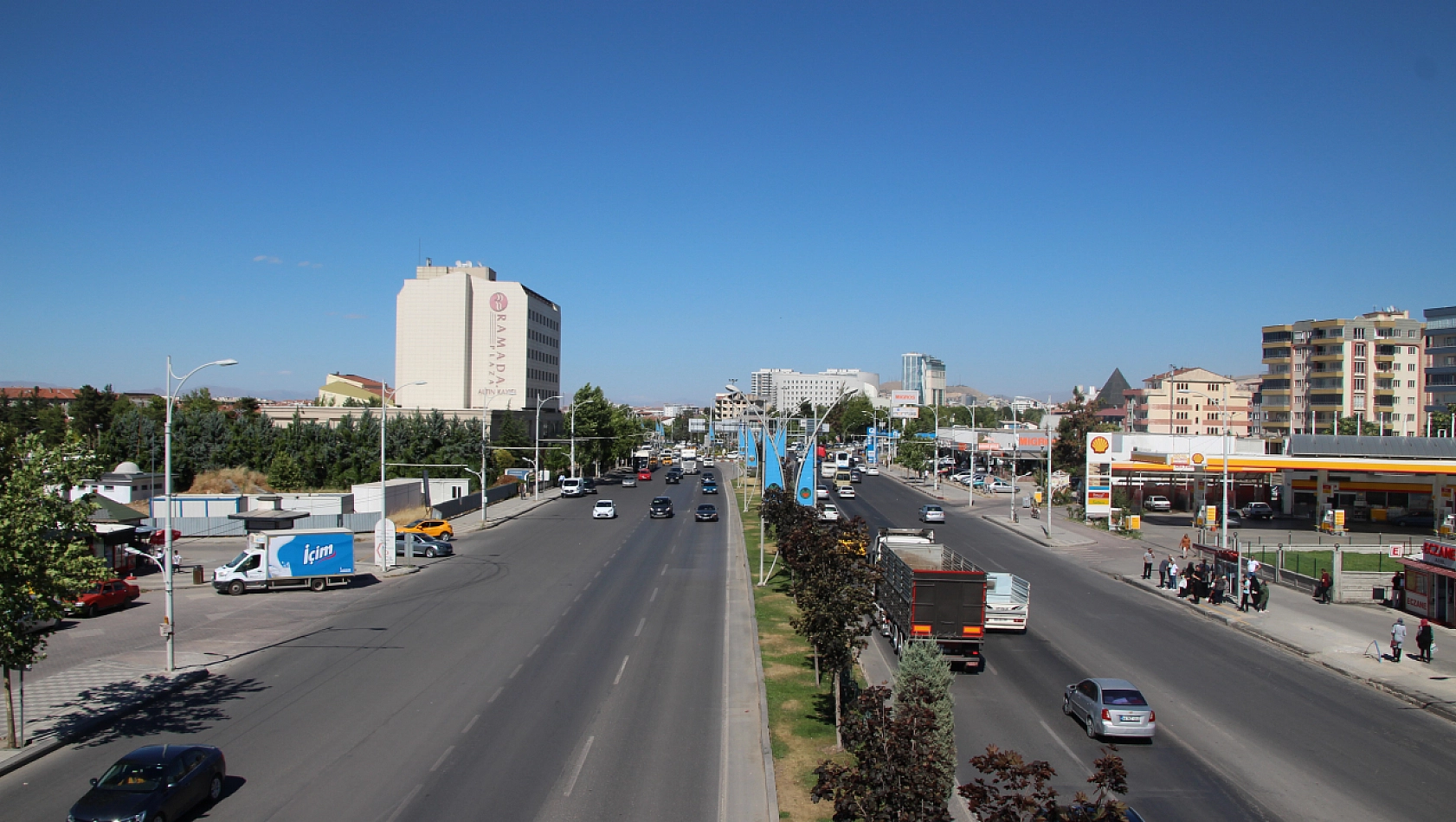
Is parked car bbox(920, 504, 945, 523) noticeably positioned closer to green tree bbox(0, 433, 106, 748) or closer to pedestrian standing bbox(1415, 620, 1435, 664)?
pedestrian standing bbox(1415, 620, 1435, 664)

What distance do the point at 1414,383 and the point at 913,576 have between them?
3998 inches

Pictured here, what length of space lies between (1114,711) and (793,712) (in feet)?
20.8

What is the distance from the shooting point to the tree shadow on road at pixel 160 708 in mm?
17953

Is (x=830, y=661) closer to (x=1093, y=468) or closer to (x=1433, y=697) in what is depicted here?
(x=1433, y=697)

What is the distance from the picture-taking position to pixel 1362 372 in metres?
94.1

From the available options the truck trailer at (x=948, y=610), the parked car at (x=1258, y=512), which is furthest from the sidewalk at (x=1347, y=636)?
the parked car at (x=1258, y=512)

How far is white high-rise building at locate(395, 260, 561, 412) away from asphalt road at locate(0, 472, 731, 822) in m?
77.8

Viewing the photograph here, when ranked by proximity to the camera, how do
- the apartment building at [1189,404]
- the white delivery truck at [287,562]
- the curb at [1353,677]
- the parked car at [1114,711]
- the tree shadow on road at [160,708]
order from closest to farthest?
the parked car at [1114,711], the tree shadow on road at [160,708], the curb at [1353,677], the white delivery truck at [287,562], the apartment building at [1189,404]

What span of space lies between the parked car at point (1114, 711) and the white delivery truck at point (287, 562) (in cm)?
2774

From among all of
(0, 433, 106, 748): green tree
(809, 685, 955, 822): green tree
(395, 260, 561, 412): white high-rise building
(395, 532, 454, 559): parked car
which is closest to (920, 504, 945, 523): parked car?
(395, 532, 454, 559): parked car

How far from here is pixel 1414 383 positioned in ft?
315

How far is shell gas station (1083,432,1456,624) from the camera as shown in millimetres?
55719

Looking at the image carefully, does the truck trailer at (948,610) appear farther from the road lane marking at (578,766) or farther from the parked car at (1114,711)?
the road lane marking at (578,766)

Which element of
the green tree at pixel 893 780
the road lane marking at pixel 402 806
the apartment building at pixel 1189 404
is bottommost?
the road lane marking at pixel 402 806
